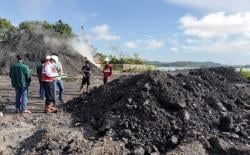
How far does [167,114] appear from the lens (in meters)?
9.89

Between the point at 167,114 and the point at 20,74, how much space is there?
14.0ft

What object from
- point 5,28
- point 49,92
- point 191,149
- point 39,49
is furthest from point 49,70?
point 5,28

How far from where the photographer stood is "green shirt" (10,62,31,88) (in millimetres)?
12117

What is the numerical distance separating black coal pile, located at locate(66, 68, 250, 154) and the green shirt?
134 cm

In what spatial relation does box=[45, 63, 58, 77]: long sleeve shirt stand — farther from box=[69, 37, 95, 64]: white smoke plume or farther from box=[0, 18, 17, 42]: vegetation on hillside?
box=[0, 18, 17, 42]: vegetation on hillside

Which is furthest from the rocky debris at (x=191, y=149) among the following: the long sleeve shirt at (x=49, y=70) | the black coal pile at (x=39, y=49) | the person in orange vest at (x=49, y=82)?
the black coal pile at (x=39, y=49)

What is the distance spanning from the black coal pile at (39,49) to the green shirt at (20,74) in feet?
75.8

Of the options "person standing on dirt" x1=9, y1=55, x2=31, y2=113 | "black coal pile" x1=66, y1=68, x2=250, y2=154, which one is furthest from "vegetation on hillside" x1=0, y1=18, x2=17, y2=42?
"black coal pile" x1=66, y1=68, x2=250, y2=154

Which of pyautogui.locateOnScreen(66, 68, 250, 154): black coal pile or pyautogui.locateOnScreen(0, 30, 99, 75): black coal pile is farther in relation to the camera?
pyautogui.locateOnScreen(0, 30, 99, 75): black coal pile

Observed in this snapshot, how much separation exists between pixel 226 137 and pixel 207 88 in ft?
8.61

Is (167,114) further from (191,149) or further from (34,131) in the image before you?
(34,131)

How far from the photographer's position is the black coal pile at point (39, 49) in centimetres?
3618

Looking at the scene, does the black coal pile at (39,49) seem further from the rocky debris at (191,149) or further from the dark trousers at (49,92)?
the rocky debris at (191,149)

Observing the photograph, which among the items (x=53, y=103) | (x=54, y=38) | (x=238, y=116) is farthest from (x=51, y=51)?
(x=238, y=116)
